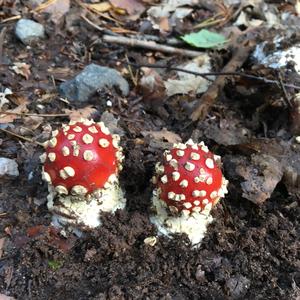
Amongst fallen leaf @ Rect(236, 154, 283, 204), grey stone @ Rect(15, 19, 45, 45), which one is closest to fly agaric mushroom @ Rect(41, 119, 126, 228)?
fallen leaf @ Rect(236, 154, 283, 204)

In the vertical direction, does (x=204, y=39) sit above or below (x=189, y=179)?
below

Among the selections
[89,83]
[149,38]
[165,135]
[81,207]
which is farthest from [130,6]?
[81,207]

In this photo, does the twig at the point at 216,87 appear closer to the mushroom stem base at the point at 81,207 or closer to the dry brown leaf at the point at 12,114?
the mushroom stem base at the point at 81,207

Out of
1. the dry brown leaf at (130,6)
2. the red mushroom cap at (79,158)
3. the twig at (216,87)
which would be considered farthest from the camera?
the dry brown leaf at (130,6)

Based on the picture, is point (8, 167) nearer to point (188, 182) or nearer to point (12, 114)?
point (12, 114)

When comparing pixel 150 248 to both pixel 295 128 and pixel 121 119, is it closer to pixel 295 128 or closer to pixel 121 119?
pixel 121 119

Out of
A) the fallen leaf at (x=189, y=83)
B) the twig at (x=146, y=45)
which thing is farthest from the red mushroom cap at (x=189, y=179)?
the twig at (x=146, y=45)

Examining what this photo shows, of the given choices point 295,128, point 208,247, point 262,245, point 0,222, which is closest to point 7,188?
point 0,222
